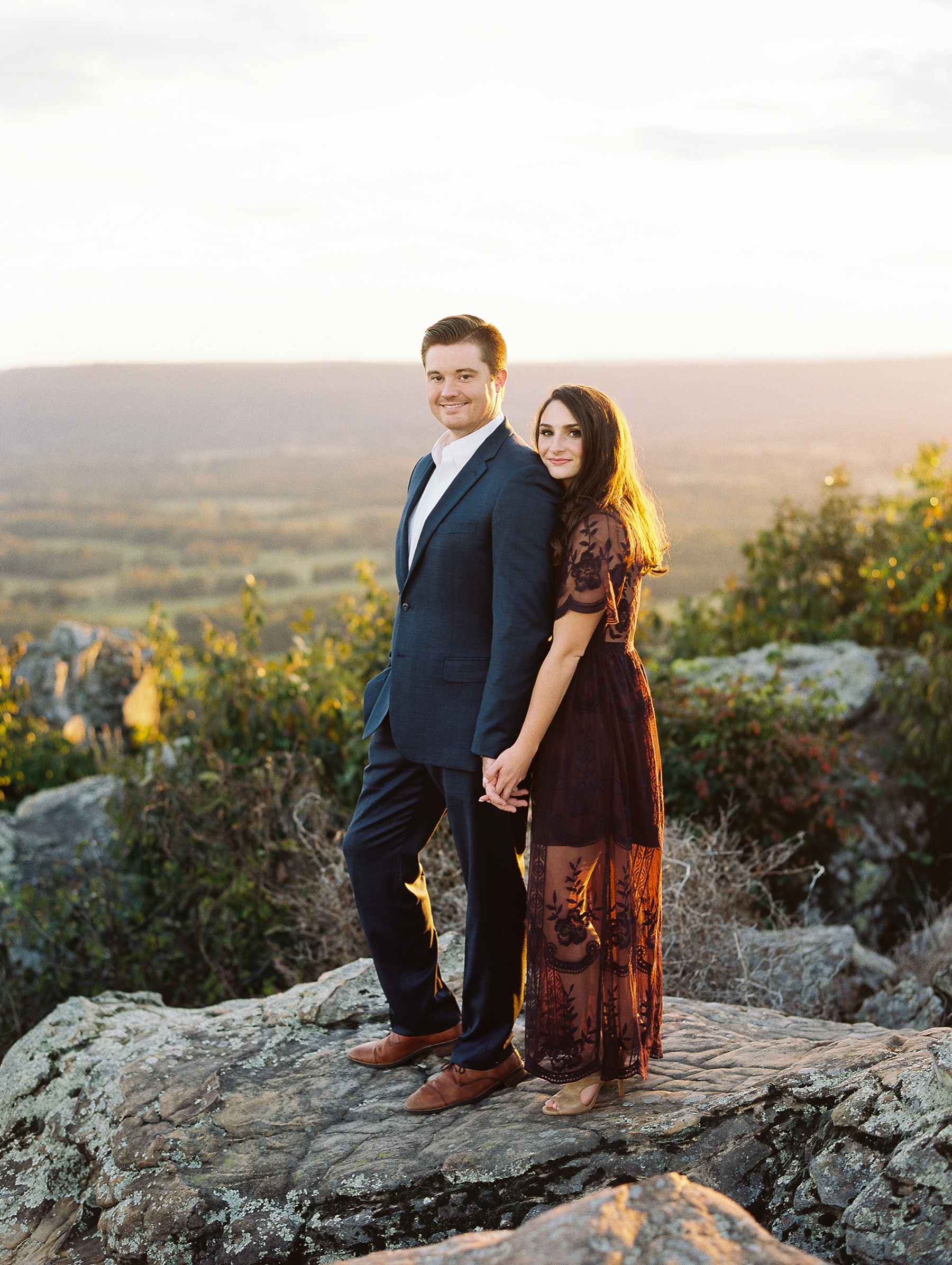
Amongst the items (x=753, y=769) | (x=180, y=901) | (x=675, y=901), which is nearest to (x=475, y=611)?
(x=675, y=901)

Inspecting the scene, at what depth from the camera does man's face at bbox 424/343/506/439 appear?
2.73 m

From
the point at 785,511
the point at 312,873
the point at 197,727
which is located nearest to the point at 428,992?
the point at 312,873

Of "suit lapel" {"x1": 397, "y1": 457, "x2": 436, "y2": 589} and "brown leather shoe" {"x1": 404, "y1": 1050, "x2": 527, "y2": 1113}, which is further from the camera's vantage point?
"suit lapel" {"x1": 397, "y1": 457, "x2": 436, "y2": 589}

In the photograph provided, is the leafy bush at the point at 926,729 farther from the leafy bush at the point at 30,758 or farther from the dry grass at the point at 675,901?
the leafy bush at the point at 30,758

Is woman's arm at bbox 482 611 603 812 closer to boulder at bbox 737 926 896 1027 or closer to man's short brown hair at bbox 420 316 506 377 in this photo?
man's short brown hair at bbox 420 316 506 377

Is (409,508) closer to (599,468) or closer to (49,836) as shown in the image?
(599,468)

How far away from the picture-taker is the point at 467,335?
272 centimetres

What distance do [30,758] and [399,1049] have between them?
624 centimetres

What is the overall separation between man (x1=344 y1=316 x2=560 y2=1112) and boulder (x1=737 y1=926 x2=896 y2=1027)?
176cm

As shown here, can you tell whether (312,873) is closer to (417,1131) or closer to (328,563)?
(417,1131)

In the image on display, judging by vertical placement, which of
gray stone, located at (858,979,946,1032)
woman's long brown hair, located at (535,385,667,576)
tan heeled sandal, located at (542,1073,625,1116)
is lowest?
gray stone, located at (858,979,946,1032)

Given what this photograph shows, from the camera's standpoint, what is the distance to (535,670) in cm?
264

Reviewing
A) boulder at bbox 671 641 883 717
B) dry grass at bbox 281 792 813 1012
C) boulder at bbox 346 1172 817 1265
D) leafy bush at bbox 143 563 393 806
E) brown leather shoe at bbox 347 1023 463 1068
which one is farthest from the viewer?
boulder at bbox 671 641 883 717

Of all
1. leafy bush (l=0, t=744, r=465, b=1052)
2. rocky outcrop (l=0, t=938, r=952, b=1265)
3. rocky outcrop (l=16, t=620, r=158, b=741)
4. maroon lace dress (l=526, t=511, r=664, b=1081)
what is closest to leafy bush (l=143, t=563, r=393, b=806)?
leafy bush (l=0, t=744, r=465, b=1052)
